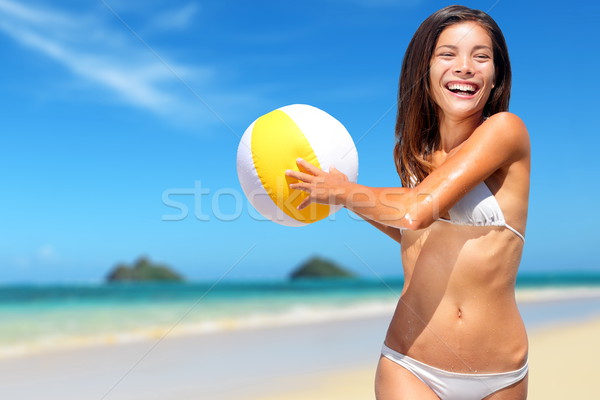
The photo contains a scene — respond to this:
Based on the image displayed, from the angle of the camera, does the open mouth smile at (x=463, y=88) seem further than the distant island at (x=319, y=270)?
No

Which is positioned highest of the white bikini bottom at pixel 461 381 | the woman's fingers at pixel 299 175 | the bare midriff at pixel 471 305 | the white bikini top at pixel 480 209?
the woman's fingers at pixel 299 175

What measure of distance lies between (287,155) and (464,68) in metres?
0.84

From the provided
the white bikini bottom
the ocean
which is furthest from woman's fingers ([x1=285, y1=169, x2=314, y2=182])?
the ocean

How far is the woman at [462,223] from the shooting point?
1963 mm

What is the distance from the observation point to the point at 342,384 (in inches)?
233

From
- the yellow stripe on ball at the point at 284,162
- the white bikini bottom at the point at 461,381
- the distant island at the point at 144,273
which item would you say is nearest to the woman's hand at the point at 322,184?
the yellow stripe on ball at the point at 284,162

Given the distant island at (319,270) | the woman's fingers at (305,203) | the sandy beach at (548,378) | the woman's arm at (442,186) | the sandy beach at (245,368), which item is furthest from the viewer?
the distant island at (319,270)

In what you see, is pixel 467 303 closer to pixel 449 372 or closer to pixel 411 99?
pixel 449 372

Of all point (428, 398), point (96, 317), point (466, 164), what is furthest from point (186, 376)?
point (96, 317)

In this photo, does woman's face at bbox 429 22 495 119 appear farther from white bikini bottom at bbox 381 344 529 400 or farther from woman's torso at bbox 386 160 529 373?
white bikini bottom at bbox 381 344 529 400

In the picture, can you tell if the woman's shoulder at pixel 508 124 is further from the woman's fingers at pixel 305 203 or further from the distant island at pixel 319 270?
the distant island at pixel 319 270

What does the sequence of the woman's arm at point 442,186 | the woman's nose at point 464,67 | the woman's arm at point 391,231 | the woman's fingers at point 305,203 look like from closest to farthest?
the woman's arm at point 442,186, the woman's nose at point 464,67, the woman's fingers at point 305,203, the woman's arm at point 391,231

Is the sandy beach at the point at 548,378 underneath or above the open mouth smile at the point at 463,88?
underneath

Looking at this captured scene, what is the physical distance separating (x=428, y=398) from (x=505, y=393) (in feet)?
0.97
